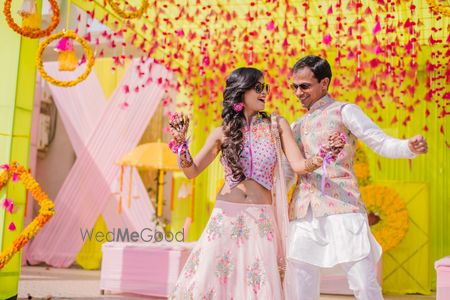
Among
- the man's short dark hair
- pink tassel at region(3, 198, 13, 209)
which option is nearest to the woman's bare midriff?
the man's short dark hair

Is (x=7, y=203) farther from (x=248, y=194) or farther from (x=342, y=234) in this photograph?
(x=342, y=234)

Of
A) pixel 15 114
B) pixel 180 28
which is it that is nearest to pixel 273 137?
pixel 15 114

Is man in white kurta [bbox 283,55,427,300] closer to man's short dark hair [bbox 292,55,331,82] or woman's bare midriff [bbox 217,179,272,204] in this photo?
man's short dark hair [bbox 292,55,331,82]

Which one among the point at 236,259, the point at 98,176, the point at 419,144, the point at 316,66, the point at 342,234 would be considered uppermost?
the point at 316,66

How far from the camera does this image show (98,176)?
9.36 metres

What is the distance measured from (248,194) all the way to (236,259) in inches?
12.5

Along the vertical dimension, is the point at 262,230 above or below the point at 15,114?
below

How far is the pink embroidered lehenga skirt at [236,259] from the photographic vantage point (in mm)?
2574

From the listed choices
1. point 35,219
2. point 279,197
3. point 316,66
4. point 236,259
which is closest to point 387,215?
point 35,219

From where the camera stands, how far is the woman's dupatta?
2.72m

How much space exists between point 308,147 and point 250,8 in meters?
4.42

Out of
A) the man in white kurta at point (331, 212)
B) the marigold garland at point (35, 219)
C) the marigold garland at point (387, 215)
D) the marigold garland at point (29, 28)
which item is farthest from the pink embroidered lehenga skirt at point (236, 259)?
the marigold garland at point (387, 215)

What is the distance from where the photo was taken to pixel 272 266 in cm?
260

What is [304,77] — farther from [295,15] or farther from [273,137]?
[295,15]
